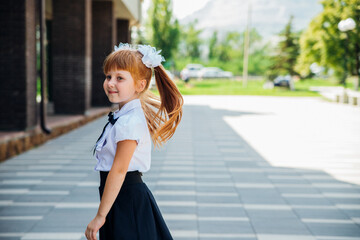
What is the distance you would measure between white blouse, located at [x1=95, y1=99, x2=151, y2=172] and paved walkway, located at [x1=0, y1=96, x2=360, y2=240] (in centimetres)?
215

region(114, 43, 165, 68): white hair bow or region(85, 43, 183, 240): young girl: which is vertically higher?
region(114, 43, 165, 68): white hair bow

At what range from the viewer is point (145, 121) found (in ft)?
7.30

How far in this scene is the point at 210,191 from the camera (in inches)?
233

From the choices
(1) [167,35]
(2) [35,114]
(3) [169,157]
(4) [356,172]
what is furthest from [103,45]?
(1) [167,35]

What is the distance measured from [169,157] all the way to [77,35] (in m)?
6.01

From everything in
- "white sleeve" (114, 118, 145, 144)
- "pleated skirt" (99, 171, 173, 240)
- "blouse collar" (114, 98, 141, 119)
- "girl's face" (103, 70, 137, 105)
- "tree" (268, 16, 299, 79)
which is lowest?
"pleated skirt" (99, 171, 173, 240)

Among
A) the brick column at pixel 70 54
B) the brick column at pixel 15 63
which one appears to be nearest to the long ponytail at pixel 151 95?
the brick column at pixel 15 63

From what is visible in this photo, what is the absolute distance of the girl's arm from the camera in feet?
6.87

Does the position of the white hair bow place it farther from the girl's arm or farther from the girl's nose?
the girl's arm

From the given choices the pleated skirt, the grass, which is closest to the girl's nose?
the pleated skirt

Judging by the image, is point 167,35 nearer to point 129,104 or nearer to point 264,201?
point 264,201

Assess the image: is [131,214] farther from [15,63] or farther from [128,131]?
[15,63]

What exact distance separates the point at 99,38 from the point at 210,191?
1225 cm

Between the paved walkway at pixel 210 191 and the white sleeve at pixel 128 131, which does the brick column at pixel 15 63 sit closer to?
the paved walkway at pixel 210 191
